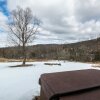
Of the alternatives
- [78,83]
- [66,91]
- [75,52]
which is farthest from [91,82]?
[75,52]

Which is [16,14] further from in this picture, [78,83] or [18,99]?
[78,83]

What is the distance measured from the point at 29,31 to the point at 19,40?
1803 millimetres

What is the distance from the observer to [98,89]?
175 centimetres

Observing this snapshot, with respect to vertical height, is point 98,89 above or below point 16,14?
below

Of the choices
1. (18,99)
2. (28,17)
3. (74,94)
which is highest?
(28,17)

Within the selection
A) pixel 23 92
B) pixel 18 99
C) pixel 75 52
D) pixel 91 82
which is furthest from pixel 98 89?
pixel 75 52

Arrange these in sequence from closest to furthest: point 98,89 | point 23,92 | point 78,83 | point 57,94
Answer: point 57,94
point 98,89
point 78,83
point 23,92

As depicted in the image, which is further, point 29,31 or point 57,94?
point 29,31

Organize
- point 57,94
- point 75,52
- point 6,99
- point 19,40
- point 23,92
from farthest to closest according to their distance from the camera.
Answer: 1. point 75,52
2. point 19,40
3. point 23,92
4. point 6,99
5. point 57,94

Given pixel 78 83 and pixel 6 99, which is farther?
pixel 6 99

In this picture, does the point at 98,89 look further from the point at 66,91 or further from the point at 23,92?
the point at 23,92

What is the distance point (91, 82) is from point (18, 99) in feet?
11.0

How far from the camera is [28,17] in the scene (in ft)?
72.0

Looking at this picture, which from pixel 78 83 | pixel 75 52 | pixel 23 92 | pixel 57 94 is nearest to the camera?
pixel 57 94
